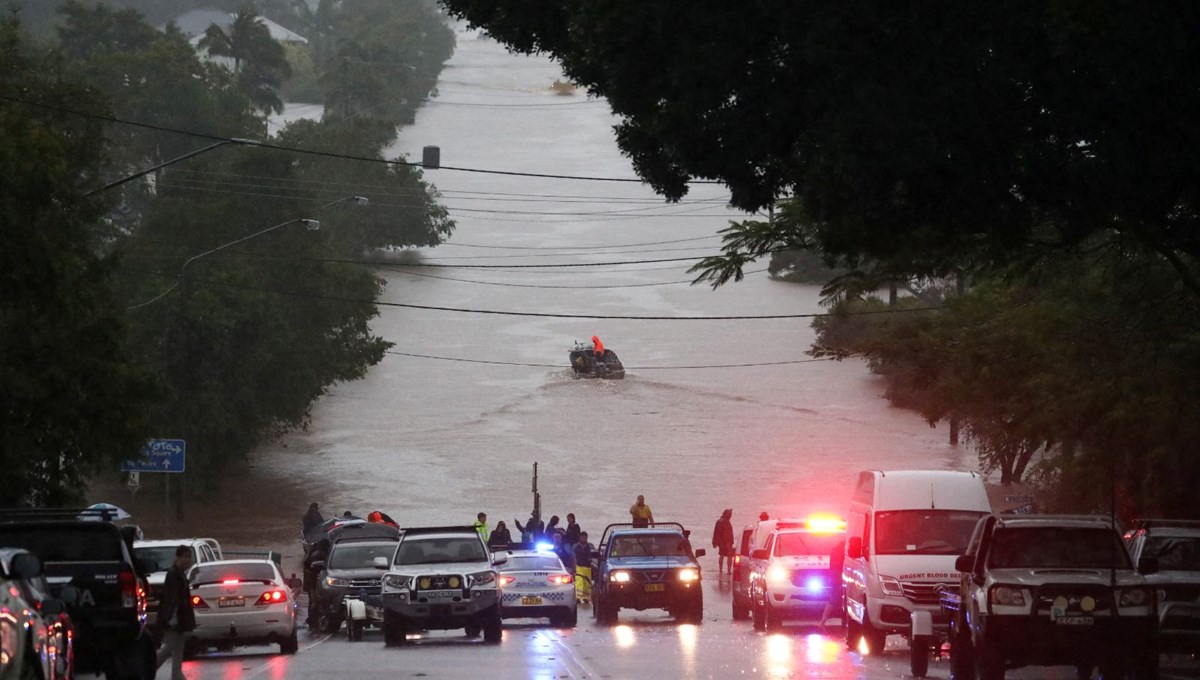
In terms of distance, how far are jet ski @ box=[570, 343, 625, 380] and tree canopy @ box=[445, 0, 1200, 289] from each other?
7229 cm

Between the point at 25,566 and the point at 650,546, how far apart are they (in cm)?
2200

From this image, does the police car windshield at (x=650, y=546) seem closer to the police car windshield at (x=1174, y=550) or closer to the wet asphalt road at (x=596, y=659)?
the wet asphalt road at (x=596, y=659)

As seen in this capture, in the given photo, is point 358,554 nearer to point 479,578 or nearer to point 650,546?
point 650,546

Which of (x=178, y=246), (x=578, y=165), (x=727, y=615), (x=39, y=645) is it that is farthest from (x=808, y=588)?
(x=578, y=165)

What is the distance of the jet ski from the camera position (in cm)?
9231

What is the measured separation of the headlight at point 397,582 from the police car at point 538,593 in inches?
170

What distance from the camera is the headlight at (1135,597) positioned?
57.7ft

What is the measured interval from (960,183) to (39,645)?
10.3m

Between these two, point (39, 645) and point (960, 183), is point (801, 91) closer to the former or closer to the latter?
point (960, 183)

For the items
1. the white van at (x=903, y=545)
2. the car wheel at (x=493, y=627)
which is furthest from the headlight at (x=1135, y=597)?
the car wheel at (x=493, y=627)

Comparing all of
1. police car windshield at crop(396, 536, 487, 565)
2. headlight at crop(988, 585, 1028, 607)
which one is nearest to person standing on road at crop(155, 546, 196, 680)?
police car windshield at crop(396, 536, 487, 565)

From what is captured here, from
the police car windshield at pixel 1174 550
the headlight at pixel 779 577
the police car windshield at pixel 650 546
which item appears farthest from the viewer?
the police car windshield at pixel 650 546

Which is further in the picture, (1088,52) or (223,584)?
(223,584)

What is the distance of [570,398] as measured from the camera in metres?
88.7
